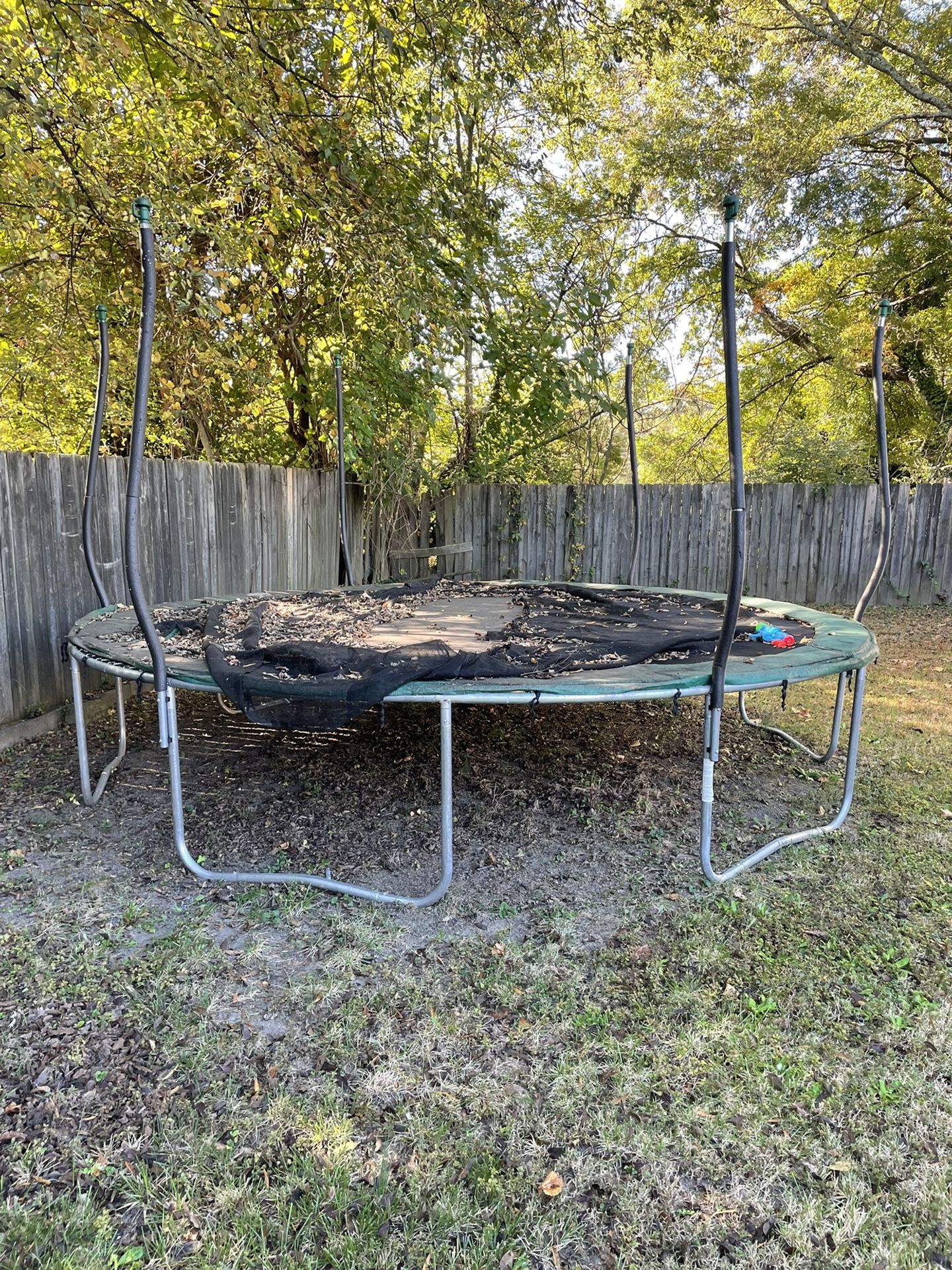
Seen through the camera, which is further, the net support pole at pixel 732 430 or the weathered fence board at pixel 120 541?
the weathered fence board at pixel 120 541

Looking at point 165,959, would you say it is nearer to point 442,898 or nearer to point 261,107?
point 442,898

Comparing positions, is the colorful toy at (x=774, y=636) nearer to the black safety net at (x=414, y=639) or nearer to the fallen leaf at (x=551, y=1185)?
the black safety net at (x=414, y=639)

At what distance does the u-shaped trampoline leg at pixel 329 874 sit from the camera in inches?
69.7

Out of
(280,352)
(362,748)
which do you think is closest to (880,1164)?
(362,748)

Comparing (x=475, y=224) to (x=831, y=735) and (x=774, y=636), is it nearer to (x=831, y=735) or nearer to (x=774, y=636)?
(x=774, y=636)

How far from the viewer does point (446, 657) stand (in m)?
1.96

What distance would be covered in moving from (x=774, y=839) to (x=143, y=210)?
2.34m

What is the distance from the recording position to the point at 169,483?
3857 millimetres

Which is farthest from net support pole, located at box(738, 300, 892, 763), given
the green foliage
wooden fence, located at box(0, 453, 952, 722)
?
wooden fence, located at box(0, 453, 952, 722)

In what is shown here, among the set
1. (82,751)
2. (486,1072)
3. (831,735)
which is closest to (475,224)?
(831,735)

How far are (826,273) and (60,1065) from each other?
945 cm

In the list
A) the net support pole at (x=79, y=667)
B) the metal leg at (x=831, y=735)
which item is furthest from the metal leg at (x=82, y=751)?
the metal leg at (x=831, y=735)

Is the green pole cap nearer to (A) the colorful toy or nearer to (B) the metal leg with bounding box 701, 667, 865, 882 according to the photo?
(B) the metal leg with bounding box 701, 667, 865, 882

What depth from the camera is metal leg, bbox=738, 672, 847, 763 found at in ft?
8.62
